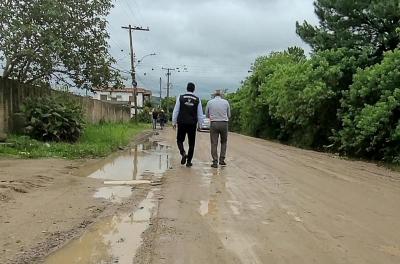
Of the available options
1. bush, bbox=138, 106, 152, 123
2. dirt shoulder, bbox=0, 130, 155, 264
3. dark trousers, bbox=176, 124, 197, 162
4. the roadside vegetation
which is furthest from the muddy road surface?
bush, bbox=138, 106, 152, 123

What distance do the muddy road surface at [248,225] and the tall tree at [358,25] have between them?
15.4 meters

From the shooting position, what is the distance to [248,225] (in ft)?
21.5

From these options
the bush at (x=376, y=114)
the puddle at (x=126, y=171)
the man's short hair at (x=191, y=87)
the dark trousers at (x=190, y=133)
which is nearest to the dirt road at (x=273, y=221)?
the puddle at (x=126, y=171)

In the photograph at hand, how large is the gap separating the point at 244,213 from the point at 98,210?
6.57 feet

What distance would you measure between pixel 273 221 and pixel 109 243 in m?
2.28

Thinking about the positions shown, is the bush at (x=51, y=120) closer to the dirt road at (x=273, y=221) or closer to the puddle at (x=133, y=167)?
the puddle at (x=133, y=167)

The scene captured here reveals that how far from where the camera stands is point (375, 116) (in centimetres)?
1773

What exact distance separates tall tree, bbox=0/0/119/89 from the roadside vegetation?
9.35m

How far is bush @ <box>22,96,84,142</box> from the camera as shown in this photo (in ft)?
55.3

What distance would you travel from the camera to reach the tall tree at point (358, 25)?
24.3 metres

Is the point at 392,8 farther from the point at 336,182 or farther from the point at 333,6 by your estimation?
the point at 336,182

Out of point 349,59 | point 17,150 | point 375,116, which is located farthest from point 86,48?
point 349,59

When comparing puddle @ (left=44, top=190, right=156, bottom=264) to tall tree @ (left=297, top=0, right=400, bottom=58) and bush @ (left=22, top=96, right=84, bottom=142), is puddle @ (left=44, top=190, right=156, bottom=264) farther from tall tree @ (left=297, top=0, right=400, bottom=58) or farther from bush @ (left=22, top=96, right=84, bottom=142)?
tall tree @ (left=297, top=0, right=400, bottom=58)

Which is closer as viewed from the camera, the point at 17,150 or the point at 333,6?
the point at 17,150
